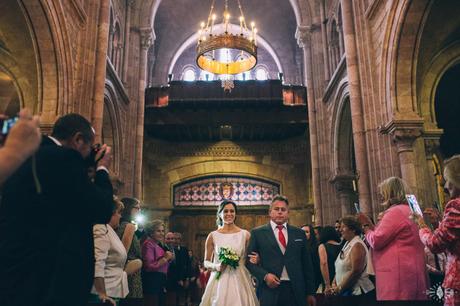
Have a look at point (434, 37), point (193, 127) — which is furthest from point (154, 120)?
point (434, 37)

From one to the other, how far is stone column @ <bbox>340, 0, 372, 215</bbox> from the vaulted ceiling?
1082 cm

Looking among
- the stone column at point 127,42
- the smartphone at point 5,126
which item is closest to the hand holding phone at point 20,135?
the smartphone at point 5,126

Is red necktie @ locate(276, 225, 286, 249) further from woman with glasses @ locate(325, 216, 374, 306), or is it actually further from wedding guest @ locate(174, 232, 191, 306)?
wedding guest @ locate(174, 232, 191, 306)

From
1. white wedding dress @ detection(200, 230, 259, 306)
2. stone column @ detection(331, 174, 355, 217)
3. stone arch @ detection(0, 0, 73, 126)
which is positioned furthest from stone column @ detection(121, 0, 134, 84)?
white wedding dress @ detection(200, 230, 259, 306)

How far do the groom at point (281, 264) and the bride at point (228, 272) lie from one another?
60 centimetres

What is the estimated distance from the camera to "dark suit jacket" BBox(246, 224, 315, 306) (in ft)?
13.1

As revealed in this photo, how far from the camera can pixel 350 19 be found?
10.9 m

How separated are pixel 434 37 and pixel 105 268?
8.99m

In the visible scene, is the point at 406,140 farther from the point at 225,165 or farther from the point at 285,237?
the point at 225,165

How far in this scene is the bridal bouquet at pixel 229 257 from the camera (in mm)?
4648

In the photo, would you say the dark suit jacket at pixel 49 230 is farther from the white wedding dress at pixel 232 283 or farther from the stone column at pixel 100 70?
the stone column at pixel 100 70

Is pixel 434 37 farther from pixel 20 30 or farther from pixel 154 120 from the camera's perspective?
pixel 154 120

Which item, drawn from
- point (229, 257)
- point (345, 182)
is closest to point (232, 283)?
point (229, 257)

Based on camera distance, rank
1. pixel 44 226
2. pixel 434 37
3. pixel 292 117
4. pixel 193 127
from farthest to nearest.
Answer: pixel 193 127 < pixel 292 117 < pixel 434 37 < pixel 44 226
